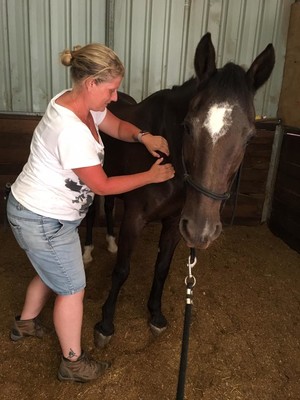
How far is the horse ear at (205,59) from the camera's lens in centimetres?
152

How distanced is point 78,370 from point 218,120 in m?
1.41

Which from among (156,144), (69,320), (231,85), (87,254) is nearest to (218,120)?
(231,85)

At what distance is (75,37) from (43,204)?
2.58m

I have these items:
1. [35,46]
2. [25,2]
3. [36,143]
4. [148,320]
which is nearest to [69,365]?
[148,320]

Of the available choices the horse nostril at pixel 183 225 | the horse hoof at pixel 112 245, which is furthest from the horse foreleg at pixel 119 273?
the horse hoof at pixel 112 245

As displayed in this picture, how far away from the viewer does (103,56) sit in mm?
1422

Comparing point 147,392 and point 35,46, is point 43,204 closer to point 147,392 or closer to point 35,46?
point 147,392

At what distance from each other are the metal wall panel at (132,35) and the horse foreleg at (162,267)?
209 centimetres

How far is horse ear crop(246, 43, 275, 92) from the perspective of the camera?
1.53m

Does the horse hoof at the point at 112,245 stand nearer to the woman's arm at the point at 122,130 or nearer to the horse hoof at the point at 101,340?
the horse hoof at the point at 101,340

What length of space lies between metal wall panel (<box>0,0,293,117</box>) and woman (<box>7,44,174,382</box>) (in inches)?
86.7

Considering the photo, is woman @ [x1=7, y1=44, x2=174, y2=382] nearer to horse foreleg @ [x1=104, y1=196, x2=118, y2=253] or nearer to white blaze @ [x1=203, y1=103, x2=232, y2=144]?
white blaze @ [x1=203, y1=103, x2=232, y2=144]

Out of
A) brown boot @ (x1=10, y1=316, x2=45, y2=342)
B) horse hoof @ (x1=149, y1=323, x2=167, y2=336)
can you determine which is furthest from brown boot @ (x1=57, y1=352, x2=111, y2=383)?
horse hoof @ (x1=149, y1=323, x2=167, y2=336)

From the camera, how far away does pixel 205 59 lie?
155 cm
